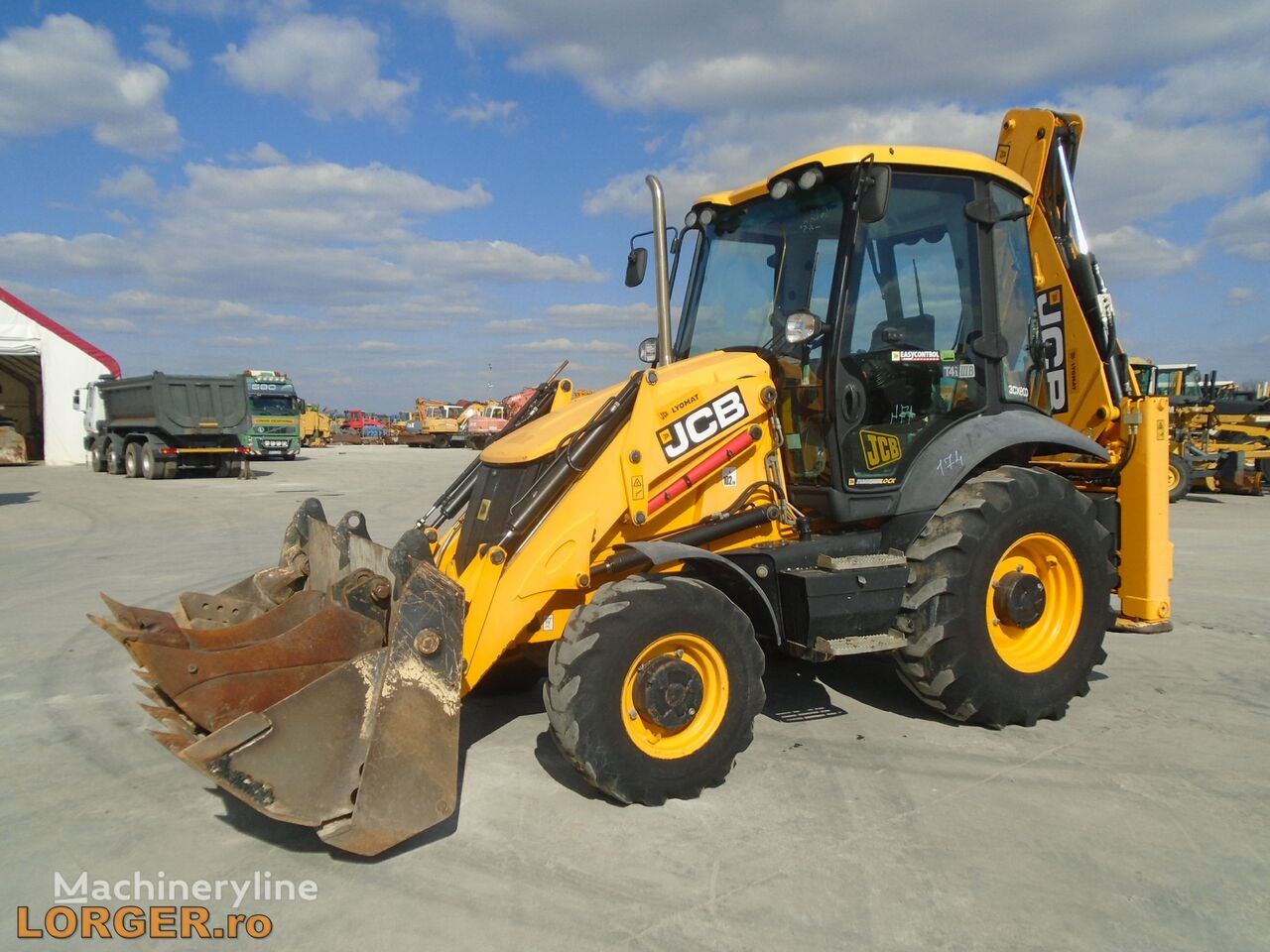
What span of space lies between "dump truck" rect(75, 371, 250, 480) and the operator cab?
19356mm

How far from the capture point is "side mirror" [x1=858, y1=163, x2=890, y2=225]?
4.15 meters

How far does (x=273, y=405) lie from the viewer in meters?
29.0

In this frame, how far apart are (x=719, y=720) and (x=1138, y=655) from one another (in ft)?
12.9

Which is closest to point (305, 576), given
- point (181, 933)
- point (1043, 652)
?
point (181, 933)

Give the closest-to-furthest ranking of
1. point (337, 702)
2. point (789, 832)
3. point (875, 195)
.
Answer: point (337, 702) < point (789, 832) < point (875, 195)

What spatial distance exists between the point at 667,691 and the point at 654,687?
7cm

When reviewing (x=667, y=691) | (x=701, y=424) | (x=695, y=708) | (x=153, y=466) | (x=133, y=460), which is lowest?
(x=695, y=708)

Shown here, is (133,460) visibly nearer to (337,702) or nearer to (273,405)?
(273,405)

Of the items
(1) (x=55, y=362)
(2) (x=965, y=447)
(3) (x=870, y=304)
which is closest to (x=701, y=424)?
(3) (x=870, y=304)

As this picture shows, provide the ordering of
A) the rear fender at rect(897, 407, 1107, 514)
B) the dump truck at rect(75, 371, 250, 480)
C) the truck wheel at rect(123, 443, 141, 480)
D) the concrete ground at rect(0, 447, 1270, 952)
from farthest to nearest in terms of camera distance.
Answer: the truck wheel at rect(123, 443, 141, 480)
the dump truck at rect(75, 371, 250, 480)
the rear fender at rect(897, 407, 1107, 514)
the concrete ground at rect(0, 447, 1270, 952)

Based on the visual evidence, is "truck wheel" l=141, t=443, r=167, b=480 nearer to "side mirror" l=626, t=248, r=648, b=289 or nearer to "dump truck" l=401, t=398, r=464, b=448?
"side mirror" l=626, t=248, r=648, b=289

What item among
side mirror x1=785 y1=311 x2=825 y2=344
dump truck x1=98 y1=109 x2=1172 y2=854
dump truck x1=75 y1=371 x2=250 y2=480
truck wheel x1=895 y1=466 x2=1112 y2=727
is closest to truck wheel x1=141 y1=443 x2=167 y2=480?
dump truck x1=75 y1=371 x2=250 y2=480

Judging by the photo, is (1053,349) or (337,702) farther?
(1053,349)

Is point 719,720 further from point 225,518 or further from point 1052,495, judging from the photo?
point 225,518
